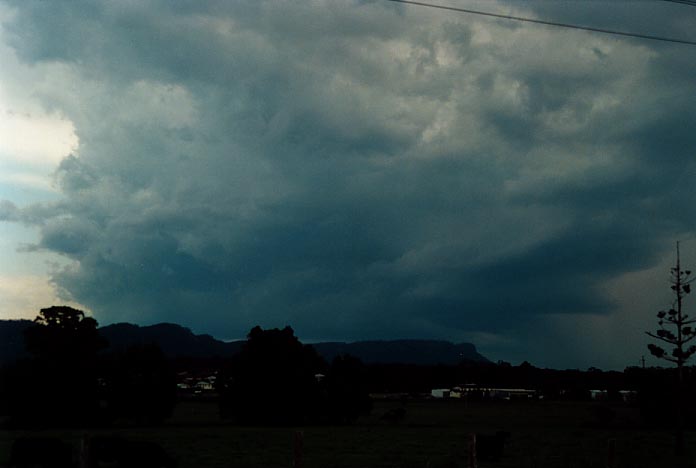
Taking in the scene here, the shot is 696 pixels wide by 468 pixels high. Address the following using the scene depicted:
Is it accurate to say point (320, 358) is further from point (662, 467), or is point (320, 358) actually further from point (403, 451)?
point (662, 467)

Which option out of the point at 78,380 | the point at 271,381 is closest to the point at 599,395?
the point at 271,381

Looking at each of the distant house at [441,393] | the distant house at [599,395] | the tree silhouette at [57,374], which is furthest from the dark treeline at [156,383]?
the distant house at [441,393]

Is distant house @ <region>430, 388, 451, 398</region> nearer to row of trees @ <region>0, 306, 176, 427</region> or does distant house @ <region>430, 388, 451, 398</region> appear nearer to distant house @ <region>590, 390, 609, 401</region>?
distant house @ <region>590, 390, 609, 401</region>

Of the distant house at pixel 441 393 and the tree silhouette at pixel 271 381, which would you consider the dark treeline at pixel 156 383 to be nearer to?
the tree silhouette at pixel 271 381

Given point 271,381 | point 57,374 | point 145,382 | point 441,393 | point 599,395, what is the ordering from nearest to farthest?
point 57,374
point 145,382
point 271,381
point 599,395
point 441,393

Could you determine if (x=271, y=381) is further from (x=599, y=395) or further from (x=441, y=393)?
(x=599, y=395)

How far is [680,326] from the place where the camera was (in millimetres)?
51000

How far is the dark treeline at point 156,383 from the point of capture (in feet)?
262

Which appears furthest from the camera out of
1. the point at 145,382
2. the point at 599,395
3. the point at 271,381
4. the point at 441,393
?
the point at 441,393

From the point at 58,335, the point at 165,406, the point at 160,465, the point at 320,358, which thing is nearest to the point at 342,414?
the point at 320,358

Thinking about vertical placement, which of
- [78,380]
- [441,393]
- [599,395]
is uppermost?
[599,395]

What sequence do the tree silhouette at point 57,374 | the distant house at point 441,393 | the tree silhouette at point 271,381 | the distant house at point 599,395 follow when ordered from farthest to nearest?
the distant house at point 441,393
the distant house at point 599,395
the tree silhouette at point 271,381
the tree silhouette at point 57,374

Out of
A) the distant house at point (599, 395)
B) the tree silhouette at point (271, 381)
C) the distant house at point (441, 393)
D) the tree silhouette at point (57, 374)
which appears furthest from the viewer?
the distant house at point (441, 393)

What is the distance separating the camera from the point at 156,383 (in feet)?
281
